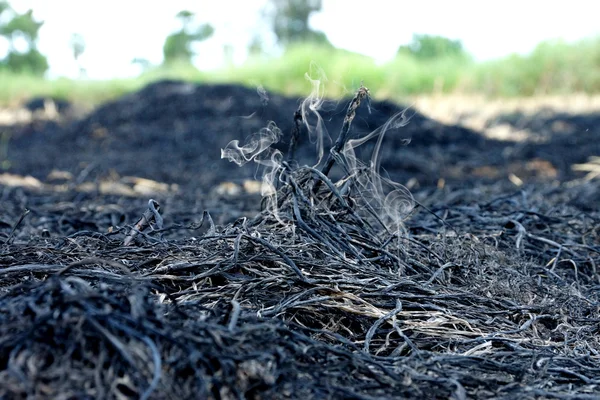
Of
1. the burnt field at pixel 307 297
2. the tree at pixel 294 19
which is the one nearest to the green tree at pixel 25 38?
the tree at pixel 294 19

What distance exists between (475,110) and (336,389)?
10.7 metres

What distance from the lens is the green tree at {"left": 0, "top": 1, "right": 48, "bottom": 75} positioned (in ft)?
78.8

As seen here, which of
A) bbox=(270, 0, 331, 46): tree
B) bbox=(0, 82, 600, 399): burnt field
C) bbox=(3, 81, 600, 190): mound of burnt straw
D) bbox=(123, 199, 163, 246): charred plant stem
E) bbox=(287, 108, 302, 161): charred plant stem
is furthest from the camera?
bbox=(270, 0, 331, 46): tree

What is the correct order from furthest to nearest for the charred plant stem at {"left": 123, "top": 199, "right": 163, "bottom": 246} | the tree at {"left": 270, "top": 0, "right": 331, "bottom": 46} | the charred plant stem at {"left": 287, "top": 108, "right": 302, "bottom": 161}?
1. the tree at {"left": 270, "top": 0, "right": 331, "bottom": 46}
2. the charred plant stem at {"left": 287, "top": 108, "right": 302, "bottom": 161}
3. the charred plant stem at {"left": 123, "top": 199, "right": 163, "bottom": 246}

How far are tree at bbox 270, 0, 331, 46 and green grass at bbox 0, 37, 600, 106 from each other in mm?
12642

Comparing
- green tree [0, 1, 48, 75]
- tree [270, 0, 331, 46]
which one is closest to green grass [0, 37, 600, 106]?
green tree [0, 1, 48, 75]

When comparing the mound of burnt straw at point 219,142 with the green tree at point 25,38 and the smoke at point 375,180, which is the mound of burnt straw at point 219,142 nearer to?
the smoke at point 375,180

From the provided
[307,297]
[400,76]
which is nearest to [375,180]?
[307,297]

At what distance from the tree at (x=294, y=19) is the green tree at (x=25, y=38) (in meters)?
10.6

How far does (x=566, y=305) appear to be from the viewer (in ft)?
7.07

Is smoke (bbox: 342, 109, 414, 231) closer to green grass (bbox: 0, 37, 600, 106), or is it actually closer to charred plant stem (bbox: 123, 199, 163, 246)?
charred plant stem (bbox: 123, 199, 163, 246)

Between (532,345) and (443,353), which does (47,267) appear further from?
(532,345)

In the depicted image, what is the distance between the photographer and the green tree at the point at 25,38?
24016mm

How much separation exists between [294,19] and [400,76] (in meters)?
16.1
